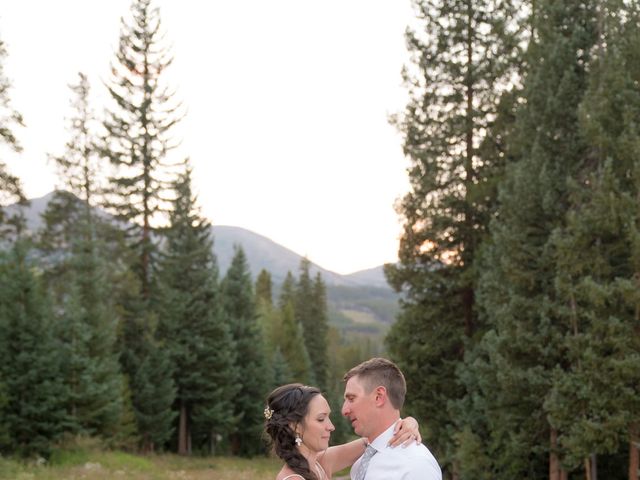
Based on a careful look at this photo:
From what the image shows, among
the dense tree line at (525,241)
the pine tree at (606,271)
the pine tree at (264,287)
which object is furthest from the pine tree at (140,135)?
the pine tree at (264,287)

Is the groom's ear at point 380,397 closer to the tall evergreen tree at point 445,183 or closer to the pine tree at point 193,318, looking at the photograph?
the tall evergreen tree at point 445,183

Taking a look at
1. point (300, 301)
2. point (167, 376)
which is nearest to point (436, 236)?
point (167, 376)

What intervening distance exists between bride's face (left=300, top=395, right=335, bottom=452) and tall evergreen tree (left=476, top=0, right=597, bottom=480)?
59.0 ft

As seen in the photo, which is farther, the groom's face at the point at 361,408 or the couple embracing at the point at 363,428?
the groom's face at the point at 361,408

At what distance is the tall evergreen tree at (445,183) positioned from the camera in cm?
2886

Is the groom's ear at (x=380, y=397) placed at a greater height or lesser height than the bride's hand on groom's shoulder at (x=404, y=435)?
greater

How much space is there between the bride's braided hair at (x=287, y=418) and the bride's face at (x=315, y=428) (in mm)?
37

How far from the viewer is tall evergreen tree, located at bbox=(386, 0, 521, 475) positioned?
28859 millimetres

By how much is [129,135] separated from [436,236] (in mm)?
20322

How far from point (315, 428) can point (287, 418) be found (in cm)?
19

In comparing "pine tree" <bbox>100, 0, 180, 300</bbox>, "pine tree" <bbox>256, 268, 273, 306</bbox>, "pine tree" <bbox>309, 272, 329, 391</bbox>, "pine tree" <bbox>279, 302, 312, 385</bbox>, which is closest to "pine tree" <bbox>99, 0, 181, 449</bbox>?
"pine tree" <bbox>100, 0, 180, 300</bbox>

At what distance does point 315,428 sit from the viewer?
4.99 m

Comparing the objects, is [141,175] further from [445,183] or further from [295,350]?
[295,350]

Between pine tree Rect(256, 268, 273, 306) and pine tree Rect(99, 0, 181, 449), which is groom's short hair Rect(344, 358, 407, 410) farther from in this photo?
pine tree Rect(256, 268, 273, 306)
